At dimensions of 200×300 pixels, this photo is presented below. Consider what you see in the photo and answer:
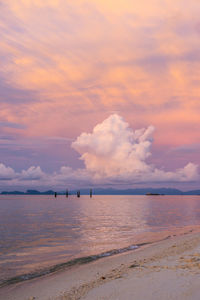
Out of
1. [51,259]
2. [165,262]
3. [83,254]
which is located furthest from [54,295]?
[83,254]

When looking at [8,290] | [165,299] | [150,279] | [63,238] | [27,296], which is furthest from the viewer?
[63,238]

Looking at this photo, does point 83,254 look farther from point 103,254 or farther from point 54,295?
point 54,295

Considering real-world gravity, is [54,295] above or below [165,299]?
below

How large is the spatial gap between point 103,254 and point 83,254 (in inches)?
60.2

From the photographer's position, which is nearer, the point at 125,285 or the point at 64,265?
the point at 125,285

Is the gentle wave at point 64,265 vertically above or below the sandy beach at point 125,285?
below

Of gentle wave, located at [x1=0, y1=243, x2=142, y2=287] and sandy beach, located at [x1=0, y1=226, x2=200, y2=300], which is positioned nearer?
sandy beach, located at [x1=0, y1=226, x2=200, y2=300]

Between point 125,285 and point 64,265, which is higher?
point 125,285

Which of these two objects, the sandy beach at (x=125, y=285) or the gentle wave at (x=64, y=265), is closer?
the sandy beach at (x=125, y=285)

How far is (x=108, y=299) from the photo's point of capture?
845cm

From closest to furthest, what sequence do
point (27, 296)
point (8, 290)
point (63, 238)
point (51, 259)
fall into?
point (27, 296)
point (8, 290)
point (51, 259)
point (63, 238)

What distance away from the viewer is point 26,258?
63.3 feet

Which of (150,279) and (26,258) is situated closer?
(150,279)

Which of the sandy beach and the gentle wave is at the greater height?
the sandy beach
